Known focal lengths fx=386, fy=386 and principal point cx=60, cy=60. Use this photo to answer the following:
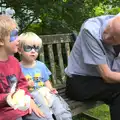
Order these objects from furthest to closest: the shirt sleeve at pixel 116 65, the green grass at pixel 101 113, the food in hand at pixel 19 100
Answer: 1. the green grass at pixel 101 113
2. the shirt sleeve at pixel 116 65
3. the food in hand at pixel 19 100

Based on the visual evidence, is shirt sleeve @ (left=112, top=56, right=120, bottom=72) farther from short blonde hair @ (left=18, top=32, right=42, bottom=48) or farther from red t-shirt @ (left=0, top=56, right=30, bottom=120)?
red t-shirt @ (left=0, top=56, right=30, bottom=120)

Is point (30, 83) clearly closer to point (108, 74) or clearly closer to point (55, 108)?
point (55, 108)

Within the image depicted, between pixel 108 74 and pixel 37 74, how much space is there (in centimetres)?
69

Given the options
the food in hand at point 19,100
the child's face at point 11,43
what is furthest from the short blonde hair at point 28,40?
the food in hand at point 19,100

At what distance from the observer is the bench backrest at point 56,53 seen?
15.3 ft

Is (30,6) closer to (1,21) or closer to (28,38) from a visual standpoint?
(28,38)

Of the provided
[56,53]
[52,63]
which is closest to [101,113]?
[56,53]

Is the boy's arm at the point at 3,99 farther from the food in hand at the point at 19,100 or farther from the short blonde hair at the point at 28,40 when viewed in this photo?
the short blonde hair at the point at 28,40

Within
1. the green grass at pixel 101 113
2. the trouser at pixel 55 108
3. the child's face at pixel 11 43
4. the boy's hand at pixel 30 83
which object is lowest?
the green grass at pixel 101 113

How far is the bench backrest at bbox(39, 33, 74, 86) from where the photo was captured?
4.67 metres

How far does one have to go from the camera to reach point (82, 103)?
160 inches

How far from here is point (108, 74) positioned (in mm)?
3771

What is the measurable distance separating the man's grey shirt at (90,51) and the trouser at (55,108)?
1.69 feet

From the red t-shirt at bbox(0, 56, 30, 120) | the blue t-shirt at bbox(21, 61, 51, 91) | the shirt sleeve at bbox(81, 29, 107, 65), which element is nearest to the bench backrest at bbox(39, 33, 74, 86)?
the blue t-shirt at bbox(21, 61, 51, 91)
